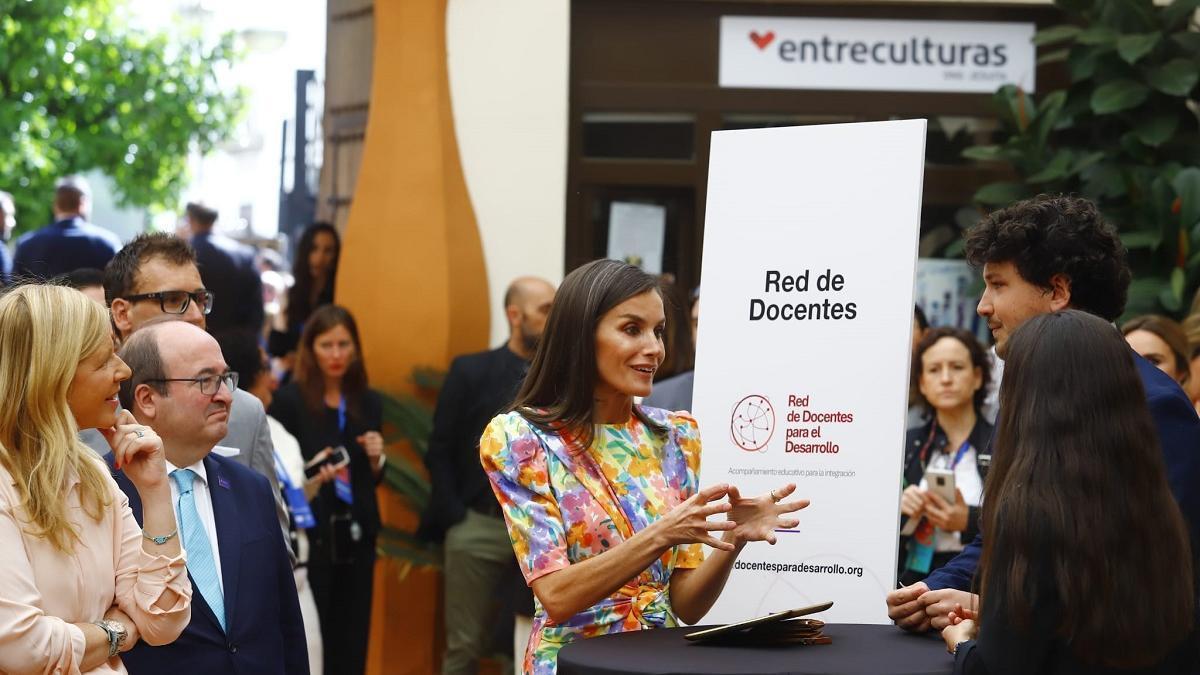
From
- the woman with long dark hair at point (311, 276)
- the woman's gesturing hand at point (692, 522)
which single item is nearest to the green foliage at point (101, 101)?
the woman with long dark hair at point (311, 276)

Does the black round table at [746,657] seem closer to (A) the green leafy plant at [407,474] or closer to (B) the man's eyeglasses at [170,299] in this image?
(B) the man's eyeglasses at [170,299]

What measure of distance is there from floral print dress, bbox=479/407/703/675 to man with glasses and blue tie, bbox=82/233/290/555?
1.68m

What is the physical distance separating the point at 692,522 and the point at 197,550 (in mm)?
1508

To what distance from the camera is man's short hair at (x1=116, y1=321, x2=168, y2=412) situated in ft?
15.1

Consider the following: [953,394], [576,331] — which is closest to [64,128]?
[953,394]

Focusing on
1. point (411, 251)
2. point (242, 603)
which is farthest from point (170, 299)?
point (411, 251)

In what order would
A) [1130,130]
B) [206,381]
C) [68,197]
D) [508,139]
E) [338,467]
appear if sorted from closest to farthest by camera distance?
[206,381] → [338,467] → [1130,130] → [508,139] → [68,197]

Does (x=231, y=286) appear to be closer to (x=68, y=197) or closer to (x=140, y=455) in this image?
(x=68, y=197)

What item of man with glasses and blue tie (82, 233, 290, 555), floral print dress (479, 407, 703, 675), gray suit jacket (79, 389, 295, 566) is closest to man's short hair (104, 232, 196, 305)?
man with glasses and blue tie (82, 233, 290, 555)

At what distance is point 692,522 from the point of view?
3734 millimetres

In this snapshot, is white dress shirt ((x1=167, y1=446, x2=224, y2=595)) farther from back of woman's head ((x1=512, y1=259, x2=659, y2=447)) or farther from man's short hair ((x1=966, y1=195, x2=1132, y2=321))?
man's short hair ((x1=966, y1=195, x2=1132, y2=321))

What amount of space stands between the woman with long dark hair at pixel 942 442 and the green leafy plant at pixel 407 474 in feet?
9.92

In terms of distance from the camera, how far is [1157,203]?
8695 mm

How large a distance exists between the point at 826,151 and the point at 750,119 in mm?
4797
